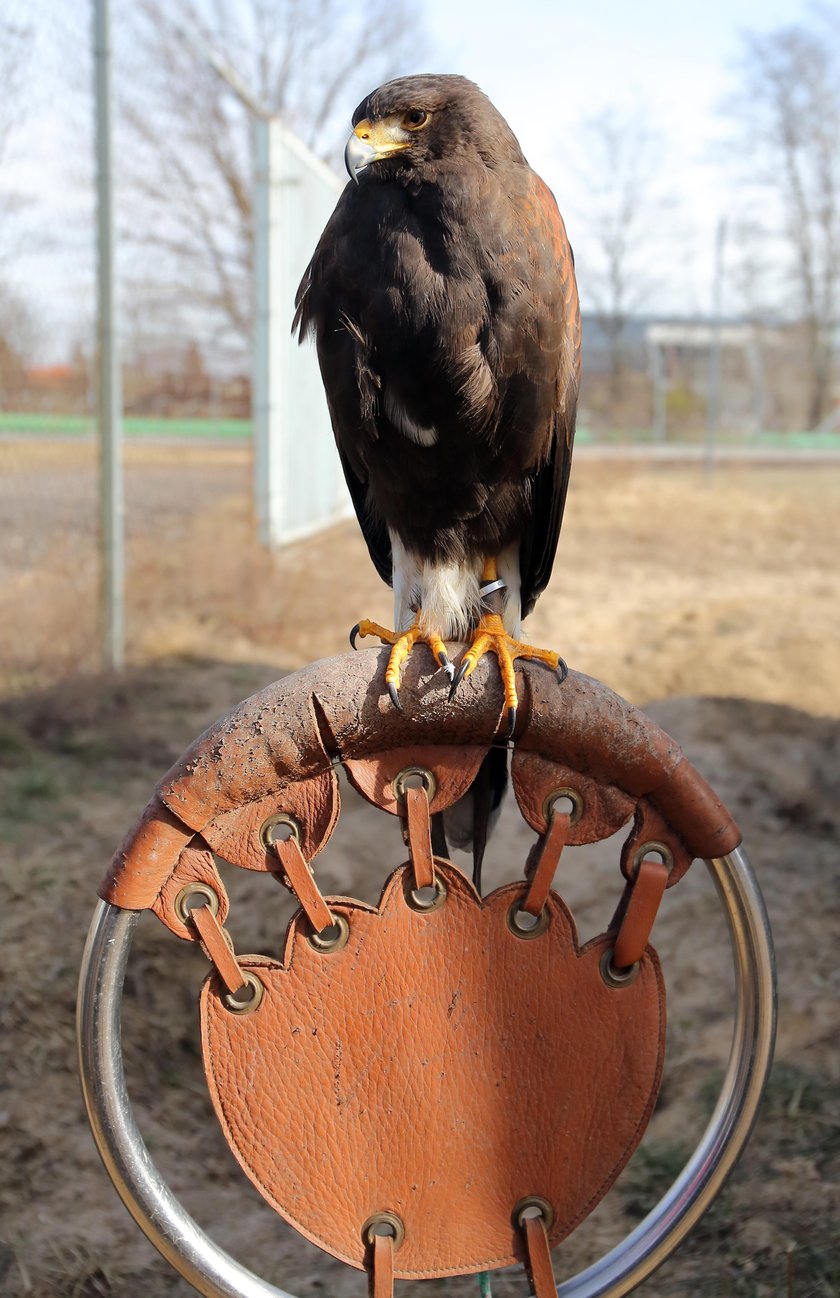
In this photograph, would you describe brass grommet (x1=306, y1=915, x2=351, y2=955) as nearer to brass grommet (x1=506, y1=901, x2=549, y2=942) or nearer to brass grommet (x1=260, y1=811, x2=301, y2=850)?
brass grommet (x1=260, y1=811, x2=301, y2=850)

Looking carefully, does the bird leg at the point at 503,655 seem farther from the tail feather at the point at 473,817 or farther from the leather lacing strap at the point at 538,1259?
the leather lacing strap at the point at 538,1259

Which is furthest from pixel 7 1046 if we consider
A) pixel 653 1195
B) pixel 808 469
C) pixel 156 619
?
pixel 808 469

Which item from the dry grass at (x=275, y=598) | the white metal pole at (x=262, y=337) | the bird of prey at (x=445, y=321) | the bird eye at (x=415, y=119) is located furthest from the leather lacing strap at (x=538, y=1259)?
the white metal pole at (x=262, y=337)

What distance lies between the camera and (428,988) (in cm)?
145

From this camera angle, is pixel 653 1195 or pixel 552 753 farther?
pixel 653 1195

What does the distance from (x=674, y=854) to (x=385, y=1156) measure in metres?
0.54

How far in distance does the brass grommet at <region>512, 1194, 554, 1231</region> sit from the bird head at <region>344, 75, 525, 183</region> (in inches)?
68.0

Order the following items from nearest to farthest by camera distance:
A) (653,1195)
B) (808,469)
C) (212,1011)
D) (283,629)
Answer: (212,1011), (653,1195), (283,629), (808,469)

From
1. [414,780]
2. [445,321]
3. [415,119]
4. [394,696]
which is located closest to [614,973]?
[414,780]

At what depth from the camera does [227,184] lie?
7730mm

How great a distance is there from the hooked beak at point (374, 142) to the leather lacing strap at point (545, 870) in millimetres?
1254

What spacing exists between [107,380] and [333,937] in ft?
13.0

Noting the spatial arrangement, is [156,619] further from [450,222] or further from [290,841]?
[290,841]

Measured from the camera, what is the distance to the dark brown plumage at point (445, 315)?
198cm
